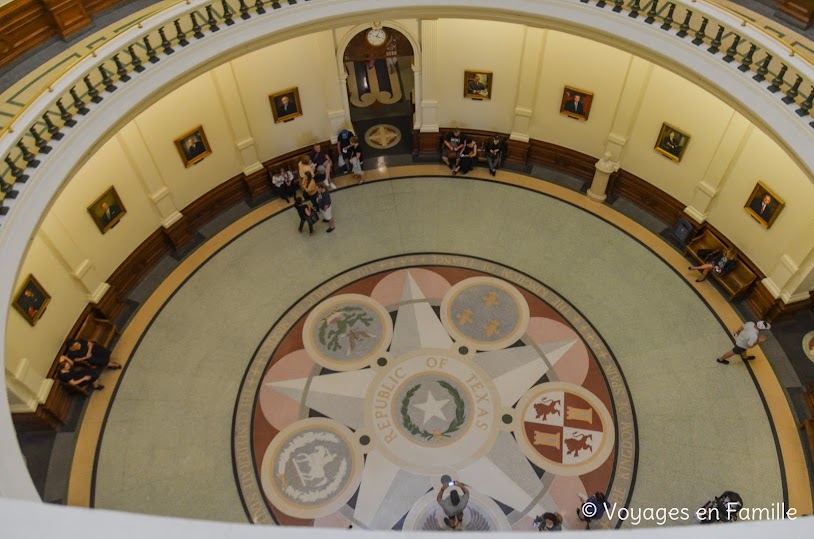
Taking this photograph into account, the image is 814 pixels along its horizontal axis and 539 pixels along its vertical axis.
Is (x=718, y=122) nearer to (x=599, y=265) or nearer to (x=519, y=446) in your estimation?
(x=599, y=265)

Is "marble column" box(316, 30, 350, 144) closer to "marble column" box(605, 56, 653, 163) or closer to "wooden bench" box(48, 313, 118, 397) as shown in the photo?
"marble column" box(605, 56, 653, 163)

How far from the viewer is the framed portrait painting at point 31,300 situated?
923 cm

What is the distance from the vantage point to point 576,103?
39.7ft

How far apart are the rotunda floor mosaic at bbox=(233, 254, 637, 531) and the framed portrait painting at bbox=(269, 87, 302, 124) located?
3.52 metres

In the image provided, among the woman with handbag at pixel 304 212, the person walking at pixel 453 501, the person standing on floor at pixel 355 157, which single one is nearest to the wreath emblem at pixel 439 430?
the person walking at pixel 453 501

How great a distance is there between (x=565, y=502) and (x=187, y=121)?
29.8 ft

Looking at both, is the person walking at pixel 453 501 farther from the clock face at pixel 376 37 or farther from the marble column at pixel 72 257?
the clock face at pixel 376 37

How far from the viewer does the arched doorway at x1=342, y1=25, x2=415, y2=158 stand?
12156 mm

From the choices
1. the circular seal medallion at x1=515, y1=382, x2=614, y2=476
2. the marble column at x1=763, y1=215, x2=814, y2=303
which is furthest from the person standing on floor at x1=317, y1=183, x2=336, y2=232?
the marble column at x1=763, y1=215, x2=814, y2=303

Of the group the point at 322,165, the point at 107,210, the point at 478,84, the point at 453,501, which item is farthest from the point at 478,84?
the point at 453,501

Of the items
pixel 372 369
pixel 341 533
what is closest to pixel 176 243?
pixel 372 369

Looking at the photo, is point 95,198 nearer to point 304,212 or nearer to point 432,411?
point 304,212

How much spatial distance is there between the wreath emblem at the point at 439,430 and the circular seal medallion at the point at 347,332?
0.99 metres

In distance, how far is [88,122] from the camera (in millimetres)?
8812
